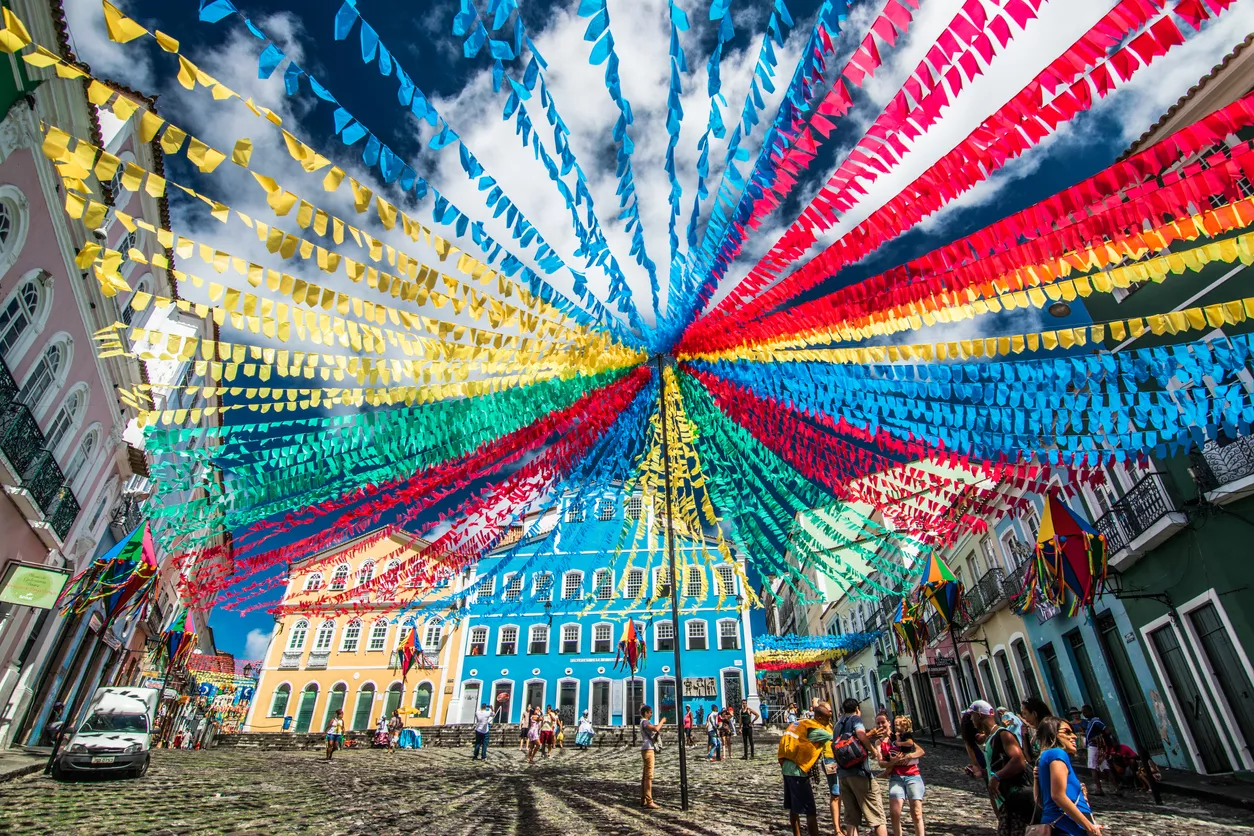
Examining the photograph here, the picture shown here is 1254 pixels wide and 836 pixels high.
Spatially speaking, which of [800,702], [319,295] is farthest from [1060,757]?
[800,702]

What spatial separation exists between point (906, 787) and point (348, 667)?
1158 inches

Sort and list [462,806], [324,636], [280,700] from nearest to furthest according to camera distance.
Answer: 1. [462,806]
2. [280,700]
3. [324,636]

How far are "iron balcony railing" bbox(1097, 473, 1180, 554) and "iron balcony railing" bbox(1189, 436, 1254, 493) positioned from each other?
593 millimetres

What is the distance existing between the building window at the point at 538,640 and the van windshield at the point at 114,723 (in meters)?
19.4

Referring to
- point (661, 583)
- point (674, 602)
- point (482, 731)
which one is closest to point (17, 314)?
point (674, 602)

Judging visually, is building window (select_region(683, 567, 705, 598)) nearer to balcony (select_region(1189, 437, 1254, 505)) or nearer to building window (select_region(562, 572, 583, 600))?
building window (select_region(562, 572, 583, 600))

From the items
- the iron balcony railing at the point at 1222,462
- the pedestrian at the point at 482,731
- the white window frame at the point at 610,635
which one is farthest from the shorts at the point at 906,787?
the white window frame at the point at 610,635

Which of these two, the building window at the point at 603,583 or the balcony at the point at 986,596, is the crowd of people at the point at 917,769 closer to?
the balcony at the point at 986,596

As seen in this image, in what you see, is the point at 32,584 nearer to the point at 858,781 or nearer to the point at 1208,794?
the point at 858,781

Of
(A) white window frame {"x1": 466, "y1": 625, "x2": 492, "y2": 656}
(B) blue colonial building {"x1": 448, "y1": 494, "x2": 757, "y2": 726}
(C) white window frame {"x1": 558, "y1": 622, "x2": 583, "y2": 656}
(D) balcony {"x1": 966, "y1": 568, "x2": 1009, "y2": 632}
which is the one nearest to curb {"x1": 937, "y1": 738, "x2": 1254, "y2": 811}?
(D) balcony {"x1": 966, "y1": 568, "x2": 1009, "y2": 632}

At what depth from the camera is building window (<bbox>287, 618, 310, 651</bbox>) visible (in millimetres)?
29719

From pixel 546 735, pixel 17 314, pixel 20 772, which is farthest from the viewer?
pixel 546 735

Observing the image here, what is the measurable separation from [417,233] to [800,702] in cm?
4649

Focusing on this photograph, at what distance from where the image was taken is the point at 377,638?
2947 centimetres
